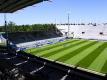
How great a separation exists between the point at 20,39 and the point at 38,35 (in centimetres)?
835

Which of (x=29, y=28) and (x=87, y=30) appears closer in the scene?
(x=87, y=30)

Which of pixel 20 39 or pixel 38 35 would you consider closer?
pixel 20 39

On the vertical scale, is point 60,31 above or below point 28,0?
below

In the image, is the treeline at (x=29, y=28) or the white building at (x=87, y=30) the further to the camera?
the treeline at (x=29, y=28)

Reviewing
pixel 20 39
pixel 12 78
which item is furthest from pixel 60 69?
pixel 20 39

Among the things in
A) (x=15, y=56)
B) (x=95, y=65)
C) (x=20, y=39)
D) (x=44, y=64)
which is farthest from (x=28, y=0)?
(x=20, y=39)

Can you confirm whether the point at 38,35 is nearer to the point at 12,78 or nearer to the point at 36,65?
the point at 36,65

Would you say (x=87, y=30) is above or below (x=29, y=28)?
below

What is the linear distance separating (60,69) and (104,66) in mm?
4767

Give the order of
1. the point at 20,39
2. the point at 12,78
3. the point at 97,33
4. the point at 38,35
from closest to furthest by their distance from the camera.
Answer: the point at 12,78
the point at 20,39
the point at 38,35
the point at 97,33

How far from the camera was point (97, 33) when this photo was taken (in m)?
58.7

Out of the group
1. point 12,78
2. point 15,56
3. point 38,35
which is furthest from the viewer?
point 38,35

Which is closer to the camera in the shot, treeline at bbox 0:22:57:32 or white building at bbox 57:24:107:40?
white building at bbox 57:24:107:40

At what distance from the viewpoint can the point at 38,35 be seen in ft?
165
